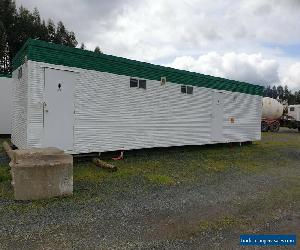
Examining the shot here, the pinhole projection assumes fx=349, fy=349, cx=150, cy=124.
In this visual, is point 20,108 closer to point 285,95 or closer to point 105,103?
point 105,103

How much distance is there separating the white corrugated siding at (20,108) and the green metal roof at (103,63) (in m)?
0.64

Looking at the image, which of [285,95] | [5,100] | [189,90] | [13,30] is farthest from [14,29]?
[285,95]

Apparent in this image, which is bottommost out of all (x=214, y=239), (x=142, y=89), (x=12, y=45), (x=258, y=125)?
(x=214, y=239)

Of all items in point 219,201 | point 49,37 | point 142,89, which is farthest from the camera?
point 49,37

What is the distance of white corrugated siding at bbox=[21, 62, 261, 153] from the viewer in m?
11.3

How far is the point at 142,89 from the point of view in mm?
14609

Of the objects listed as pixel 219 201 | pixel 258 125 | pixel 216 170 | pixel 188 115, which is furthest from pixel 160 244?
pixel 258 125

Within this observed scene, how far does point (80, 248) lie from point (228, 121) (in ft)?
49.6

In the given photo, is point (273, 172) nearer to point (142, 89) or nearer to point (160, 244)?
point (142, 89)

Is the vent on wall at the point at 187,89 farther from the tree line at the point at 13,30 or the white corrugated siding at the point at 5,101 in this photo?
the tree line at the point at 13,30

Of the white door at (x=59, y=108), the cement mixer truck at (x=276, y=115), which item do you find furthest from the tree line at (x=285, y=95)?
the white door at (x=59, y=108)

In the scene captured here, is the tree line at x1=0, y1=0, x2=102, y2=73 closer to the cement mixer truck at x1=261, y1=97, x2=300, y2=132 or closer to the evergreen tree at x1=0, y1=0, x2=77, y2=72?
the evergreen tree at x1=0, y1=0, x2=77, y2=72

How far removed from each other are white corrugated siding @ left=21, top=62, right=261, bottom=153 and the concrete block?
3476 millimetres

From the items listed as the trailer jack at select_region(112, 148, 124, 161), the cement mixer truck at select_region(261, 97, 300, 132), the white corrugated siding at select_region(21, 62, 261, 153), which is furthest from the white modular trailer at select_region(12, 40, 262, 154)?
the cement mixer truck at select_region(261, 97, 300, 132)
